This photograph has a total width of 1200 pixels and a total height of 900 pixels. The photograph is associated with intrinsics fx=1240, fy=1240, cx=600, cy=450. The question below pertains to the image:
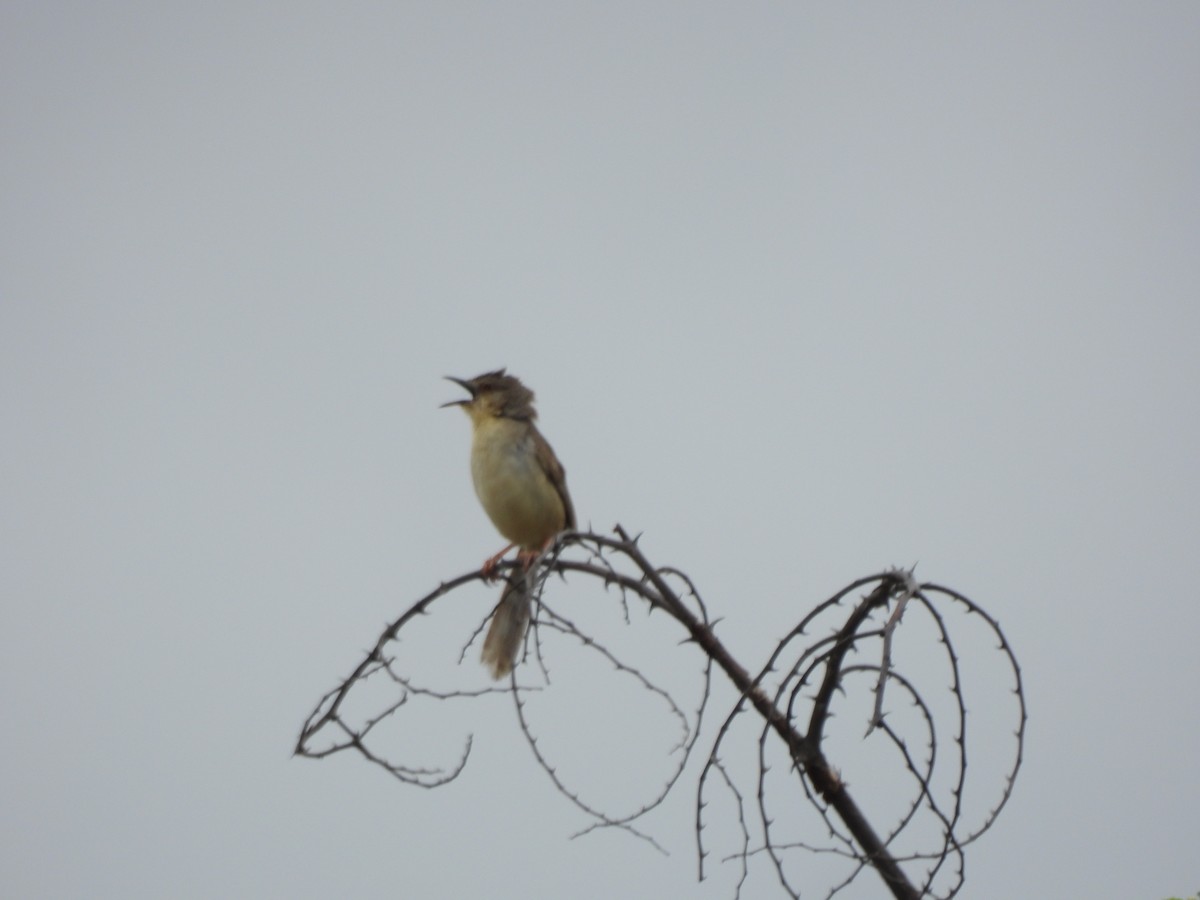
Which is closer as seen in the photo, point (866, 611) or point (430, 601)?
point (866, 611)

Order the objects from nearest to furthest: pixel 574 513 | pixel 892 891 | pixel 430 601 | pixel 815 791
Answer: pixel 892 891 → pixel 815 791 → pixel 430 601 → pixel 574 513

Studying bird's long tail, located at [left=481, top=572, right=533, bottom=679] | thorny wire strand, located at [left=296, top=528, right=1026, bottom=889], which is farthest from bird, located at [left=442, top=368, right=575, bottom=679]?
thorny wire strand, located at [left=296, top=528, right=1026, bottom=889]

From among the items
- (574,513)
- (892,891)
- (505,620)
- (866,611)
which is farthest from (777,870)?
(574,513)

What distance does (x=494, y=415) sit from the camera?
7.16 meters

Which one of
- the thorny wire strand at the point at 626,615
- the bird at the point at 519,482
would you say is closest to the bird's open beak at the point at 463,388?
the bird at the point at 519,482

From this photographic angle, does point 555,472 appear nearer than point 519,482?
No

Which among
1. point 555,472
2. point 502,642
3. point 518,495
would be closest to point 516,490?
point 518,495

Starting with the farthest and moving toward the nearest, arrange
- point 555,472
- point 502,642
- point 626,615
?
point 555,472 < point 502,642 < point 626,615

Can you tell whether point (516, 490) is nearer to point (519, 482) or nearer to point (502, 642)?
point (519, 482)

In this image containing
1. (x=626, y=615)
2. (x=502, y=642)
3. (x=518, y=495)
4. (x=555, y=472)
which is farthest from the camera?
(x=555, y=472)

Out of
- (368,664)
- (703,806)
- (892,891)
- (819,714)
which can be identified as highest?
(368,664)

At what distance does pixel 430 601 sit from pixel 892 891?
58.8 inches

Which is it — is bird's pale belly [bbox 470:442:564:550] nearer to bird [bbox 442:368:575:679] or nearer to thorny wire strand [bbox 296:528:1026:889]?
bird [bbox 442:368:575:679]

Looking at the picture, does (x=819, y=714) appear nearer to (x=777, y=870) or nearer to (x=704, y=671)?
(x=704, y=671)
